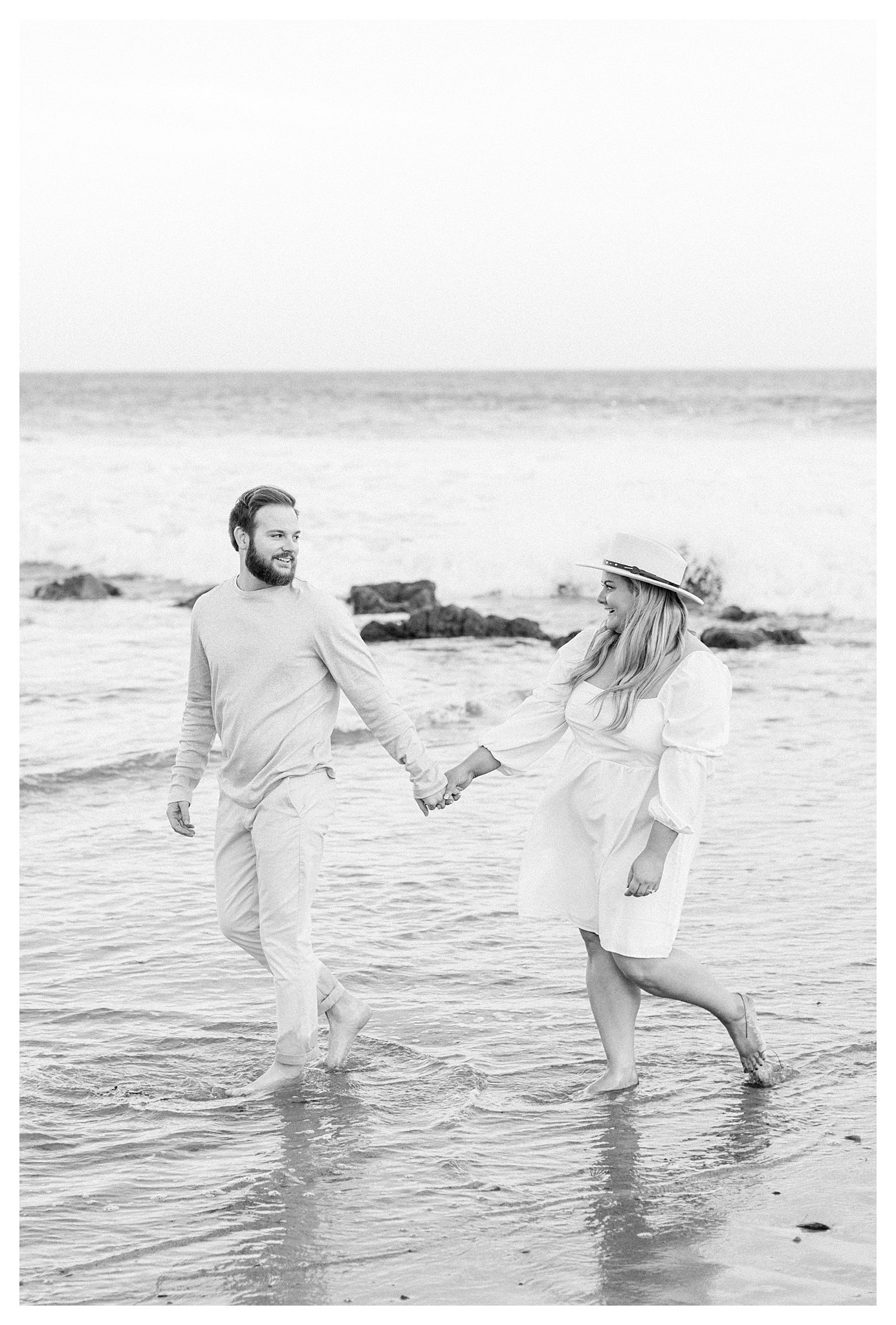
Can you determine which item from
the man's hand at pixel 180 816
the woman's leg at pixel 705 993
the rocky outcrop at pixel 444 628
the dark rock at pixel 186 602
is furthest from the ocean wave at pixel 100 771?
the dark rock at pixel 186 602

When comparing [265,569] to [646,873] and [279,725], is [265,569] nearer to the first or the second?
[279,725]

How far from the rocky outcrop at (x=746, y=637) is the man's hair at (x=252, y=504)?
8.32m

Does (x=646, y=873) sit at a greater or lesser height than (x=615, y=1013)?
greater

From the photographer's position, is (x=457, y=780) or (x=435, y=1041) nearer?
(x=457, y=780)

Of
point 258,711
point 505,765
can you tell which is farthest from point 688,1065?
point 258,711

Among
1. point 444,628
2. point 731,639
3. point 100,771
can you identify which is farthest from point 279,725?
point 444,628

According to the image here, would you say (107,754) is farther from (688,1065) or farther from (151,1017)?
(688,1065)

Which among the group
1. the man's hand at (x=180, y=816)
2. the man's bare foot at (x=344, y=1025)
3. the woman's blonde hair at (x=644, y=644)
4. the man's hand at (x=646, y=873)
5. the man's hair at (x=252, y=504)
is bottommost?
the man's bare foot at (x=344, y=1025)

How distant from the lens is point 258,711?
4695 millimetres

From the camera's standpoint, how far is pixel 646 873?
4.44 m

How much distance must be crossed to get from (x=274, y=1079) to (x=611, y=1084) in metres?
1.03

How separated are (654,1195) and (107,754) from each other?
18.8ft

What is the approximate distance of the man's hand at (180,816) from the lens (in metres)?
4.96

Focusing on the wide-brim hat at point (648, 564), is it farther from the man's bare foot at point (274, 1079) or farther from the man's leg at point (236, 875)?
the man's bare foot at point (274, 1079)
